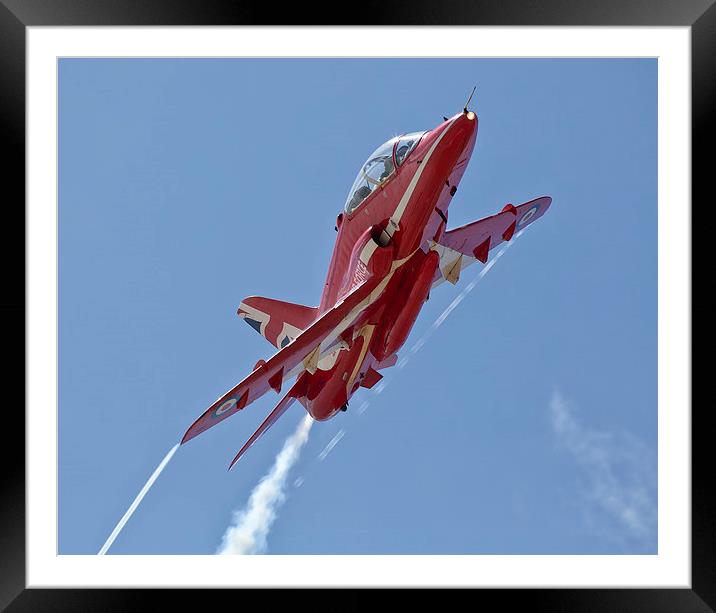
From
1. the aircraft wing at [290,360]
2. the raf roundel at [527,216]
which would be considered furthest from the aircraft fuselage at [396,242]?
the raf roundel at [527,216]

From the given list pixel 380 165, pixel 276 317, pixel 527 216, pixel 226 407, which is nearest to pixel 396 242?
pixel 380 165

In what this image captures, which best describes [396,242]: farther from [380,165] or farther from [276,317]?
[276,317]

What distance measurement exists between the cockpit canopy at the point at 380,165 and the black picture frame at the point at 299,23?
3.16m

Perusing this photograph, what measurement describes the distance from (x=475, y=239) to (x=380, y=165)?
235cm

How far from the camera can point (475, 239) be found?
483 inches

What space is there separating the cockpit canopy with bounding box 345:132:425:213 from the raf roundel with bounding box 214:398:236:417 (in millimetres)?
3625

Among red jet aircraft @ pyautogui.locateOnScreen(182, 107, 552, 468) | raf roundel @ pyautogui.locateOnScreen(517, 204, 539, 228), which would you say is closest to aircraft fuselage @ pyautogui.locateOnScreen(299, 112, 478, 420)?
red jet aircraft @ pyautogui.locateOnScreen(182, 107, 552, 468)

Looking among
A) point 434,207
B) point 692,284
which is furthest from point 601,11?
point 434,207

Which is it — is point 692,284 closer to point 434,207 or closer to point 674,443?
point 674,443

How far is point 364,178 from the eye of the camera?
11.1 meters

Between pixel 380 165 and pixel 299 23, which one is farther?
pixel 380 165

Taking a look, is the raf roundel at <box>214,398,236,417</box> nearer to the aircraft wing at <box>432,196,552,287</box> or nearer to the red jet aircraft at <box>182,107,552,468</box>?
the red jet aircraft at <box>182,107,552,468</box>

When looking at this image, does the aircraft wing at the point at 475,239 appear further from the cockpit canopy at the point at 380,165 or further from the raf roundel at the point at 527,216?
the cockpit canopy at the point at 380,165

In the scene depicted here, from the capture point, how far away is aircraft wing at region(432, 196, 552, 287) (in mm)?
11766
